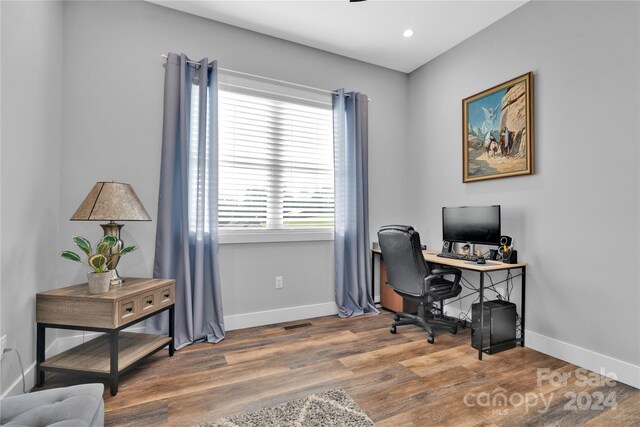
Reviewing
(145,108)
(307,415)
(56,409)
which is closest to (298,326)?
(307,415)

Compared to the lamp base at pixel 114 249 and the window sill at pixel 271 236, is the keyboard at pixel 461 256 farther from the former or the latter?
the lamp base at pixel 114 249

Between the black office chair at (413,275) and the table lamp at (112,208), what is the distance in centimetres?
202

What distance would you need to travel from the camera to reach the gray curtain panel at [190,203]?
2.74 meters

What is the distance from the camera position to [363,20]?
3.03 meters

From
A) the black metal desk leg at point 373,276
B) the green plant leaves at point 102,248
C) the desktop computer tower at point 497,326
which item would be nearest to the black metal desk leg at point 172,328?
the green plant leaves at point 102,248

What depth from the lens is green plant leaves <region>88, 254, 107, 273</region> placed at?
79.8 inches

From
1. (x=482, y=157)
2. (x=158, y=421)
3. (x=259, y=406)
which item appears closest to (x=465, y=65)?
(x=482, y=157)

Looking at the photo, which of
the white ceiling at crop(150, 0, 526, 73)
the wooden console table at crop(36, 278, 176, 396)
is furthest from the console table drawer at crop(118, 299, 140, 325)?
the white ceiling at crop(150, 0, 526, 73)

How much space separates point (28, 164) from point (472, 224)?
3450mm

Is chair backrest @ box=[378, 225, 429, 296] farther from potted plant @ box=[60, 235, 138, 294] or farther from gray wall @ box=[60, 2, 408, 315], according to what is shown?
potted plant @ box=[60, 235, 138, 294]

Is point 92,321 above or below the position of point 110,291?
below

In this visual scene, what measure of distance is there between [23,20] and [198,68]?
122 centimetres

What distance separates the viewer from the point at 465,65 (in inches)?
133

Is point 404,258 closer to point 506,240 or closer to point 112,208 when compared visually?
point 506,240
